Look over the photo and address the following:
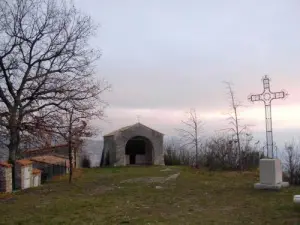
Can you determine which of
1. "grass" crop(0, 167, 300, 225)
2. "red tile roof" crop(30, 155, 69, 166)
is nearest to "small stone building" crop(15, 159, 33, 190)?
"grass" crop(0, 167, 300, 225)

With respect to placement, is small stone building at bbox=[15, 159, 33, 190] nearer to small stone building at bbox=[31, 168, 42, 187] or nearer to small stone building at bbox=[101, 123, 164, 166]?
small stone building at bbox=[31, 168, 42, 187]

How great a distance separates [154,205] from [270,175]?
4.55 meters

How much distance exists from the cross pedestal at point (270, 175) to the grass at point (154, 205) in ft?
1.11

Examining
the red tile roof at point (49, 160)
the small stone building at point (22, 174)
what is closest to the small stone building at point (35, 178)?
the small stone building at point (22, 174)

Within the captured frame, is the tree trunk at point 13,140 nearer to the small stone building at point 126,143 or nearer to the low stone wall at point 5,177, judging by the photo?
the low stone wall at point 5,177

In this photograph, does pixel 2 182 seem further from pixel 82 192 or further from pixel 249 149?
pixel 249 149

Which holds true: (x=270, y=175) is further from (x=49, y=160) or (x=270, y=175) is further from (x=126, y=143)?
(x=126, y=143)

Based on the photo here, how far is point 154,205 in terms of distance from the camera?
11250mm

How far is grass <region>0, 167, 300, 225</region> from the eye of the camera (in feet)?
30.0

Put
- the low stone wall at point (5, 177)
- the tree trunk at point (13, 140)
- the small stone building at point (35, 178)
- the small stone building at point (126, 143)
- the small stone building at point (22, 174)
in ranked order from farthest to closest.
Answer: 1. the small stone building at point (126, 143)
2. the small stone building at point (35, 178)
3. the tree trunk at point (13, 140)
4. the small stone building at point (22, 174)
5. the low stone wall at point (5, 177)

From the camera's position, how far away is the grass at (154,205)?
9133 mm

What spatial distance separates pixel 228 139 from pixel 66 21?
1307 cm

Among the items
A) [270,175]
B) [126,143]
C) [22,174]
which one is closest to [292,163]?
[270,175]

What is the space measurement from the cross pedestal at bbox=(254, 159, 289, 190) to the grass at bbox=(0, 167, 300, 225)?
1.11 ft
